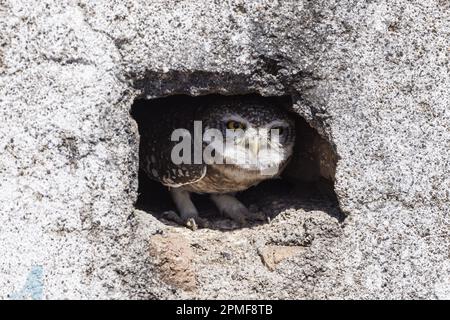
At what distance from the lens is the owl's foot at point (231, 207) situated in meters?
3.49

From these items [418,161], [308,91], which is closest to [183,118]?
[308,91]

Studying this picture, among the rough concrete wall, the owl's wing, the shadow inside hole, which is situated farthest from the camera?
the owl's wing

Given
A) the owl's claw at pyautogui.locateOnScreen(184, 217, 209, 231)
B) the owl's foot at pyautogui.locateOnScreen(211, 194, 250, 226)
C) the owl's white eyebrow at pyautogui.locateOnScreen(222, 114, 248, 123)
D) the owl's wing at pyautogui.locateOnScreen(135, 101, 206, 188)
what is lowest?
the owl's claw at pyautogui.locateOnScreen(184, 217, 209, 231)

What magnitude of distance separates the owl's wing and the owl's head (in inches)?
5.8

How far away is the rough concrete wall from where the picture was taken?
2646mm

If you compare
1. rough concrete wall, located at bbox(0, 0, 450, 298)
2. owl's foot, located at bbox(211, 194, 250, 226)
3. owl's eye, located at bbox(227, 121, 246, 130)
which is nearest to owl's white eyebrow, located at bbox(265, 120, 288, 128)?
owl's eye, located at bbox(227, 121, 246, 130)

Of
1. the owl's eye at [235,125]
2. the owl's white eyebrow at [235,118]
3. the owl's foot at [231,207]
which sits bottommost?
the owl's foot at [231,207]

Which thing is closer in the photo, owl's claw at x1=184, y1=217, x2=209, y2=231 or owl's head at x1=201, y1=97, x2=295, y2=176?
owl's claw at x1=184, y1=217, x2=209, y2=231

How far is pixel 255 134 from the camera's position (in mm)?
3510

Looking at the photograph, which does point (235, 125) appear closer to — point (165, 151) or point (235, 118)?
point (235, 118)

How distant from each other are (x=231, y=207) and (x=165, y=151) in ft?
1.29

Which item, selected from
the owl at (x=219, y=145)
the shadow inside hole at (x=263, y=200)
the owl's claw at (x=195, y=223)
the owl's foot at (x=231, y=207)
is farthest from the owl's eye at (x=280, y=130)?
the owl's claw at (x=195, y=223)

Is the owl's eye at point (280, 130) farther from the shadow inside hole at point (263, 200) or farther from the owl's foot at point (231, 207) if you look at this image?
the owl's foot at point (231, 207)

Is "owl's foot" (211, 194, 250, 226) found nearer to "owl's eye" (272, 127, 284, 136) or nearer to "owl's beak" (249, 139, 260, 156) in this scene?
"owl's beak" (249, 139, 260, 156)
